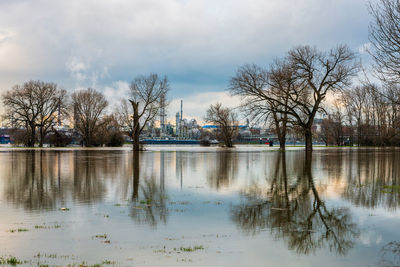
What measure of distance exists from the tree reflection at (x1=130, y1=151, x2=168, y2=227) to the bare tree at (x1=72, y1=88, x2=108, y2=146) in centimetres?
6669

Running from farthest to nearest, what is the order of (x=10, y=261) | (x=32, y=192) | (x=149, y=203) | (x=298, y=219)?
(x=32, y=192) → (x=149, y=203) → (x=298, y=219) → (x=10, y=261)

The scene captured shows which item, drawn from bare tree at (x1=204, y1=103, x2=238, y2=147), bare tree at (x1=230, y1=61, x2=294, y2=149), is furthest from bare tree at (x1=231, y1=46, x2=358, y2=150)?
bare tree at (x1=204, y1=103, x2=238, y2=147)

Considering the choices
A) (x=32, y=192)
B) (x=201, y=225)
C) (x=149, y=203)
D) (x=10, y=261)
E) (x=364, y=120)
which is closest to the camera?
(x=10, y=261)

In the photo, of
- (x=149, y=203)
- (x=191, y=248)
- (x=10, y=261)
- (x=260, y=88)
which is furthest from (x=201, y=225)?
(x=260, y=88)

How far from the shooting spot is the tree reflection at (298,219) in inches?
264

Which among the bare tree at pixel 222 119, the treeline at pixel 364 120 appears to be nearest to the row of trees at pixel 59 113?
the bare tree at pixel 222 119

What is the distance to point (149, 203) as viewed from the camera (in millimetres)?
10539

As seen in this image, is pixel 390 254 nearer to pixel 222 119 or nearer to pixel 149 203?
pixel 149 203

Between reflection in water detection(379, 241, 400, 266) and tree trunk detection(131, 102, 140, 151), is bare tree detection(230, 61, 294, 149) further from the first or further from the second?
reflection in water detection(379, 241, 400, 266)

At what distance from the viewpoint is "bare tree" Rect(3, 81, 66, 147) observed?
2928 inches

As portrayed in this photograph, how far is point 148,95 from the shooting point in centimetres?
5547

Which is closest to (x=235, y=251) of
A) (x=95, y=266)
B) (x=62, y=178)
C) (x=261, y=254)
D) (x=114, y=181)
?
(x=261, y=254)

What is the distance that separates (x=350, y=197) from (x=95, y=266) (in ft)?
28.6

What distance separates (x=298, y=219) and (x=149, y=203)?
4086 mm
